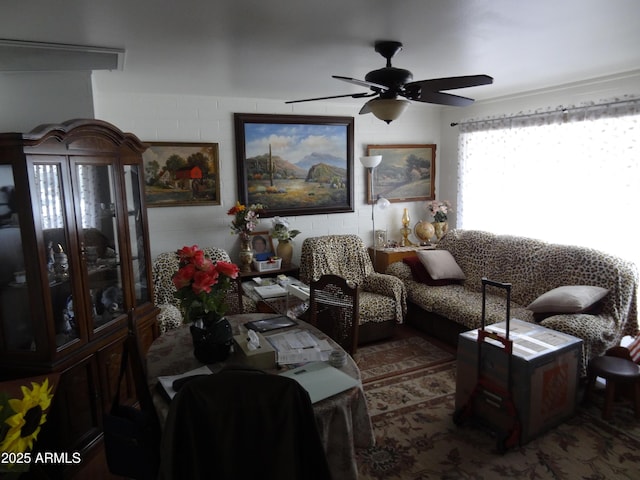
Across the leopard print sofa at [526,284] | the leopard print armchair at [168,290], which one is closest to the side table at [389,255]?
the leopard print sofa at [526,284]

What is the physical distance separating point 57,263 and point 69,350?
0.47 meters

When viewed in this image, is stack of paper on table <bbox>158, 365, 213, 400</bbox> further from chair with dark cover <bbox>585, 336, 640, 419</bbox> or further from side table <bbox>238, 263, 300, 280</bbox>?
chair with dark cover <bbox>585, 336, 640, 419</bbox>

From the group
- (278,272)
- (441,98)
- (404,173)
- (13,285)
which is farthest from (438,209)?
(13,285)

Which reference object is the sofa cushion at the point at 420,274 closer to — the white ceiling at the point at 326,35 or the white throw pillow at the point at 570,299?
the white throw pillow at the point at 570,299

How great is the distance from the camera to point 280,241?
4.30 m

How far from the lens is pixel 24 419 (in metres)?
1.00

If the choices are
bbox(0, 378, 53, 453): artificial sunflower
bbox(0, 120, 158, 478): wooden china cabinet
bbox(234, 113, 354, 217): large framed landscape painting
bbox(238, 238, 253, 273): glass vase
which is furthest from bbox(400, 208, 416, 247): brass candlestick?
bbox(0, 378, 53, 453): artificial sunflower

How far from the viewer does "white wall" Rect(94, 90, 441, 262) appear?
382 centimetres

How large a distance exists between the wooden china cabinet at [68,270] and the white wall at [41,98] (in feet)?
1.43

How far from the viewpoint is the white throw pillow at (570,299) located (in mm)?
2900

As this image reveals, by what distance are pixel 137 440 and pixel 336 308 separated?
4.45 ft

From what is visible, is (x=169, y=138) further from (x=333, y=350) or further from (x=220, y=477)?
(x=220, y=477)

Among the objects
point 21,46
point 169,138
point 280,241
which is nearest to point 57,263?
point 21,46

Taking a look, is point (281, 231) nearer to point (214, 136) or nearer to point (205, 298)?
point (214, 136)
